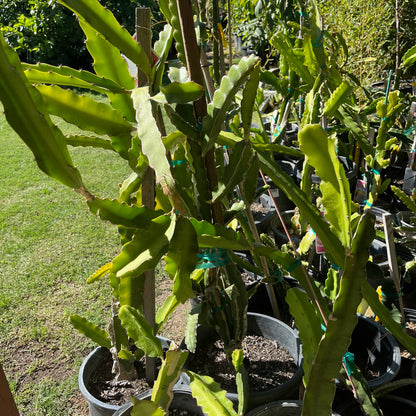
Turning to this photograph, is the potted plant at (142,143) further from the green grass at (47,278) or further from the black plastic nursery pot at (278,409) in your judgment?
the green grass at (47,278)

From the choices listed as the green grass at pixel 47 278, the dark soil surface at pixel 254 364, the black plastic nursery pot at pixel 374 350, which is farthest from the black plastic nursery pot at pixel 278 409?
the green grass at pixel 47 278

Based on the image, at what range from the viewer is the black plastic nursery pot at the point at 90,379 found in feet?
4.03

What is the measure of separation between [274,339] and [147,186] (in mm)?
752

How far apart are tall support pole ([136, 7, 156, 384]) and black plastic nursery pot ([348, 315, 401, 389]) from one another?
27.0 inches

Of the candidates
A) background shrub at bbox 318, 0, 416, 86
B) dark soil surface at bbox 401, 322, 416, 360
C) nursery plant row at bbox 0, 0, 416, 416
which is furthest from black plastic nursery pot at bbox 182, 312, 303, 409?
background shrub at bbox 318, 0, 416, 86

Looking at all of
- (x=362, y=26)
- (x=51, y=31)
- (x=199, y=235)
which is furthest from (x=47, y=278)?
(x=51, y=31)

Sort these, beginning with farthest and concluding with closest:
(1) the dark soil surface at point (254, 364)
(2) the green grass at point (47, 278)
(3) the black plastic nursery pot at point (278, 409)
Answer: (2) the green grass at point (47, 278) → (1) the dark soil surface at point (254, 364) → (3) the black plastic nursery pot at point (278, 409)

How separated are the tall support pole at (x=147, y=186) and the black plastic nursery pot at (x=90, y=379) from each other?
0.38 ft

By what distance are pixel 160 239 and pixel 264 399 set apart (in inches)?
27.1

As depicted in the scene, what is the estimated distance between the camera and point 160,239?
30.3 inches

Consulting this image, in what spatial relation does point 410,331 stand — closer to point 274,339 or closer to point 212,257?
point 274,339

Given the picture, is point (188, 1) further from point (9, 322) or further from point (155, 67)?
point (9, 322)

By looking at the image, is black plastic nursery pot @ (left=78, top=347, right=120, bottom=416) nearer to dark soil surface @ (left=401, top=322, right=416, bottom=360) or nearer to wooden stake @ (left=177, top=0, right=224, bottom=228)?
wooden stake @ (left=177, top=0, right=224, bottom=228)

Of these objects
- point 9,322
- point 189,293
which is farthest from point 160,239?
point 9,322
